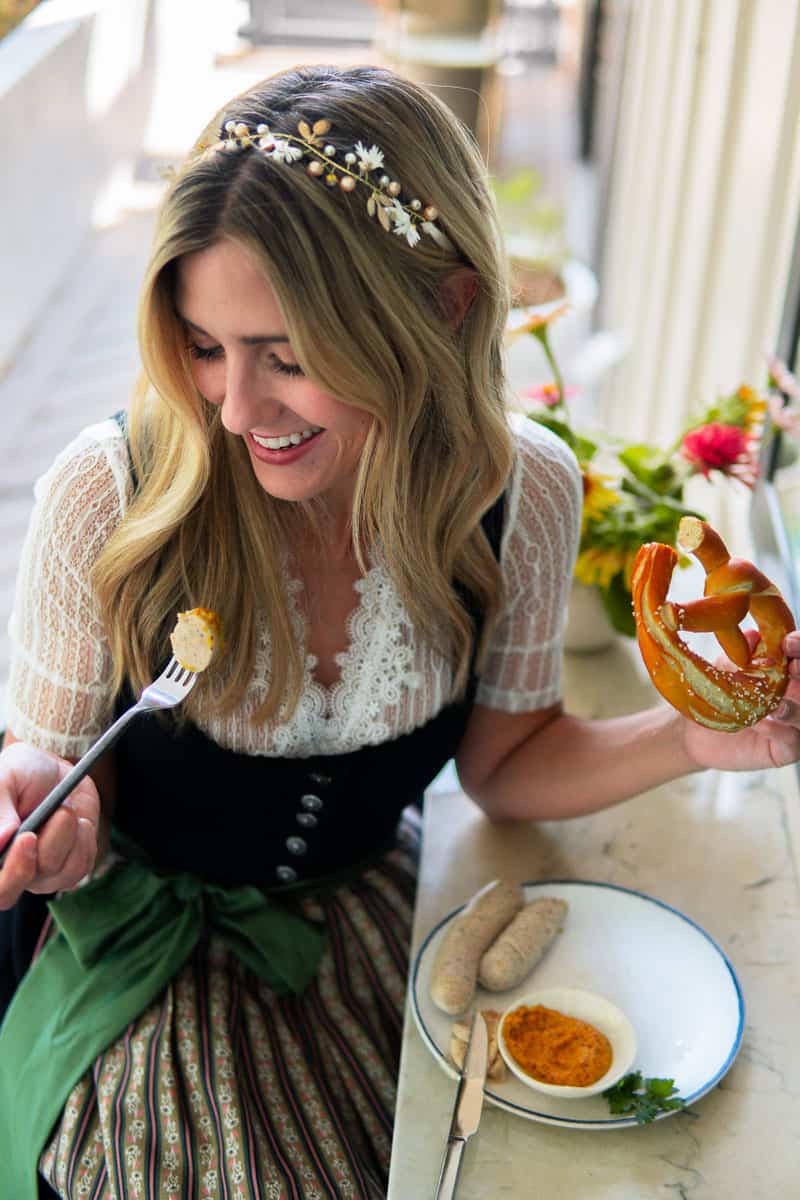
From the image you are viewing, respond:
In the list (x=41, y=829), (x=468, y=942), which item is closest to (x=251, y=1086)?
(x=468, y=942)

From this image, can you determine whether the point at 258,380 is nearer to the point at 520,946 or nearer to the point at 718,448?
the point at 520,946

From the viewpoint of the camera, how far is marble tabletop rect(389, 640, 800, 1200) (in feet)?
3.17

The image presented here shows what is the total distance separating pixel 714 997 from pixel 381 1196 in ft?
1.10

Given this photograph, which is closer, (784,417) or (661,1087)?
(661,1087)

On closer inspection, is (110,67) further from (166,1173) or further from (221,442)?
(166,1173)

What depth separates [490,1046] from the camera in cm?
105

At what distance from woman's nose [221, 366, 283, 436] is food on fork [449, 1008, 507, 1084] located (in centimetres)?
53

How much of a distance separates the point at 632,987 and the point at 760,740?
0.25 m

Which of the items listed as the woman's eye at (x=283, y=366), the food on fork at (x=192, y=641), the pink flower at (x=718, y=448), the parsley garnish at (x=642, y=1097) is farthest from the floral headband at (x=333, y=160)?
the parsley garnish at (x=642, y=1097)

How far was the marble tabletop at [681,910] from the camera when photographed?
97 cm

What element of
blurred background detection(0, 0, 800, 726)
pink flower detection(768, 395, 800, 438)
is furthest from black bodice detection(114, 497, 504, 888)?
blurred background detection(0, 0, 800, 726)

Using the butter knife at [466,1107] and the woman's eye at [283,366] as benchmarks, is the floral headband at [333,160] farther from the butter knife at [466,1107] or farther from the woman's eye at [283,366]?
the butter knife at [466,1107]

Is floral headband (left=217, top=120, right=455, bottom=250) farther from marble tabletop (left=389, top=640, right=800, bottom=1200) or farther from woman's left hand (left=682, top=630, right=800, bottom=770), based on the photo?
marble tabletop (left=389, top=640, right=800, bottom=1200)

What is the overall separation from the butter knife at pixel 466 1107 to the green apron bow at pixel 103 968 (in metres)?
0.27
